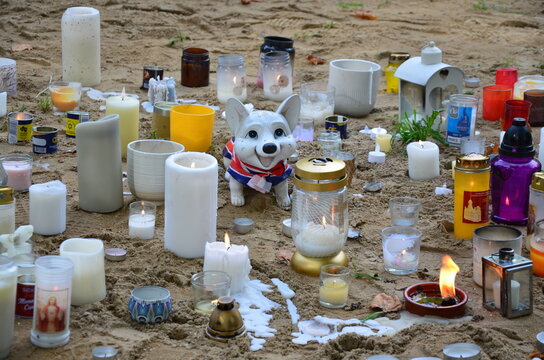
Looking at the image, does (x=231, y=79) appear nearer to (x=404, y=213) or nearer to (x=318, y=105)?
(x=318, y=105)

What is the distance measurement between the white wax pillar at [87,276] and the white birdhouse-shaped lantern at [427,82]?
3.11 meters

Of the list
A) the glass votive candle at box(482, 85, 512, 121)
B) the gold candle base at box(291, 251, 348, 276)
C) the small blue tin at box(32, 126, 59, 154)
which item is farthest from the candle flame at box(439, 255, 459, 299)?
the glass votive candle at box(482, 85, 512, 121)

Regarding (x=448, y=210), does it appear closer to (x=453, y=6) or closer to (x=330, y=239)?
(x=330, y=239)

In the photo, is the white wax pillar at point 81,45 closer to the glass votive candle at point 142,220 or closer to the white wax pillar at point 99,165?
the white wax pillar at point 99,165

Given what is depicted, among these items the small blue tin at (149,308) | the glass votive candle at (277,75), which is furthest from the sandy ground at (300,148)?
the glass votive candle at (277,75)

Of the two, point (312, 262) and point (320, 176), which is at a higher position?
point (320, 176)

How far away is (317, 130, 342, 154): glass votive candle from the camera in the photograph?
5.62 meters

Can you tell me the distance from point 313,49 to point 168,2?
6.56 ft

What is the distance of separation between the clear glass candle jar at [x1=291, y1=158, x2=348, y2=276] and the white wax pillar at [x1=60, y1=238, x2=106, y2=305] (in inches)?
36.7

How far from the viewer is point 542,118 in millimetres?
6301

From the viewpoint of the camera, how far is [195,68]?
23.8 feet

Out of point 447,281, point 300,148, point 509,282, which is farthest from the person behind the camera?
point 300,148

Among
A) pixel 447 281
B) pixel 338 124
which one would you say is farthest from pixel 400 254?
pixel 338 124

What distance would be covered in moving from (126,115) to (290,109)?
1206 mm
